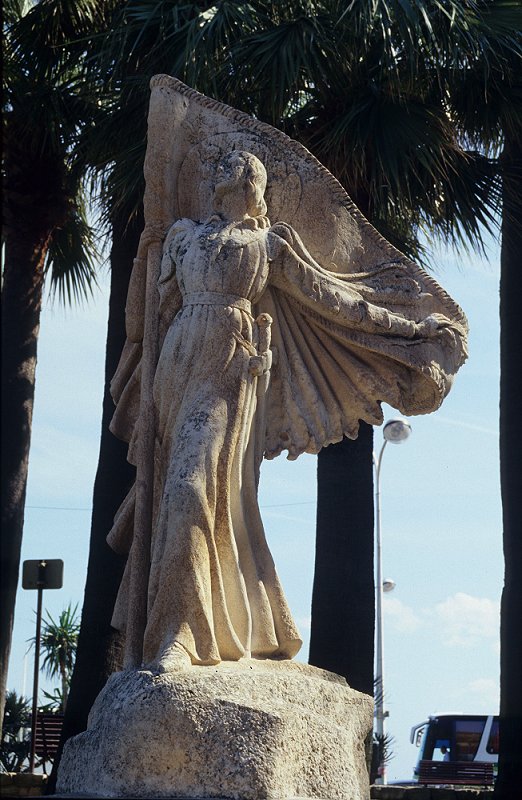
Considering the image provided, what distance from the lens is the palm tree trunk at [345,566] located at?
416 inches

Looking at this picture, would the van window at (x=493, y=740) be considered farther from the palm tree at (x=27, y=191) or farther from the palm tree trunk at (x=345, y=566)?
the palm tree trunk at (x=345, y=566)

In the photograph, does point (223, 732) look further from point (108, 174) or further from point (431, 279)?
point (108, 174)

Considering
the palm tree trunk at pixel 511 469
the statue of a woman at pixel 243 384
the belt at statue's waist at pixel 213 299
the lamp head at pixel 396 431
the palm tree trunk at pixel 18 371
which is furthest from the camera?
the lamp head at pixel 396 431

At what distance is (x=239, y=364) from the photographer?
619 cm

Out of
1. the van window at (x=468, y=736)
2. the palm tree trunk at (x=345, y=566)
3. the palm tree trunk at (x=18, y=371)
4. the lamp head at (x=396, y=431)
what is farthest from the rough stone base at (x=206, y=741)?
the van window at (x=468, y=736)

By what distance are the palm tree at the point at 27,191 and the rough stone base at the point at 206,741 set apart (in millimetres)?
6772

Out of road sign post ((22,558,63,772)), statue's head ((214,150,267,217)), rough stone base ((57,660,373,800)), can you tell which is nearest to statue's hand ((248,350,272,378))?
statue's head ((214,150,267,217))

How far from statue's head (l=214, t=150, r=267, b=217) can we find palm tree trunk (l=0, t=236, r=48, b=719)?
581cm

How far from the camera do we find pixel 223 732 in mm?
5285

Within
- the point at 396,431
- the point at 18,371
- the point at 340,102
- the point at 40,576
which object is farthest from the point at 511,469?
the point at 396,431

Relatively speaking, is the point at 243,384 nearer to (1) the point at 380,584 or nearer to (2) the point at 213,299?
(2) the point at 213,299

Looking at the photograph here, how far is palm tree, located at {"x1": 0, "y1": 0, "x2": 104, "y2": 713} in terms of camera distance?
12648mm

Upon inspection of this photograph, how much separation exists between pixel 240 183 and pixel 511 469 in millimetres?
5838

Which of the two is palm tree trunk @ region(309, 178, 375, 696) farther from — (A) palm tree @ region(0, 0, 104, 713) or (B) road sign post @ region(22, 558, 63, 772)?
(A) palm tree @ region(0, 0, 104, 713)
